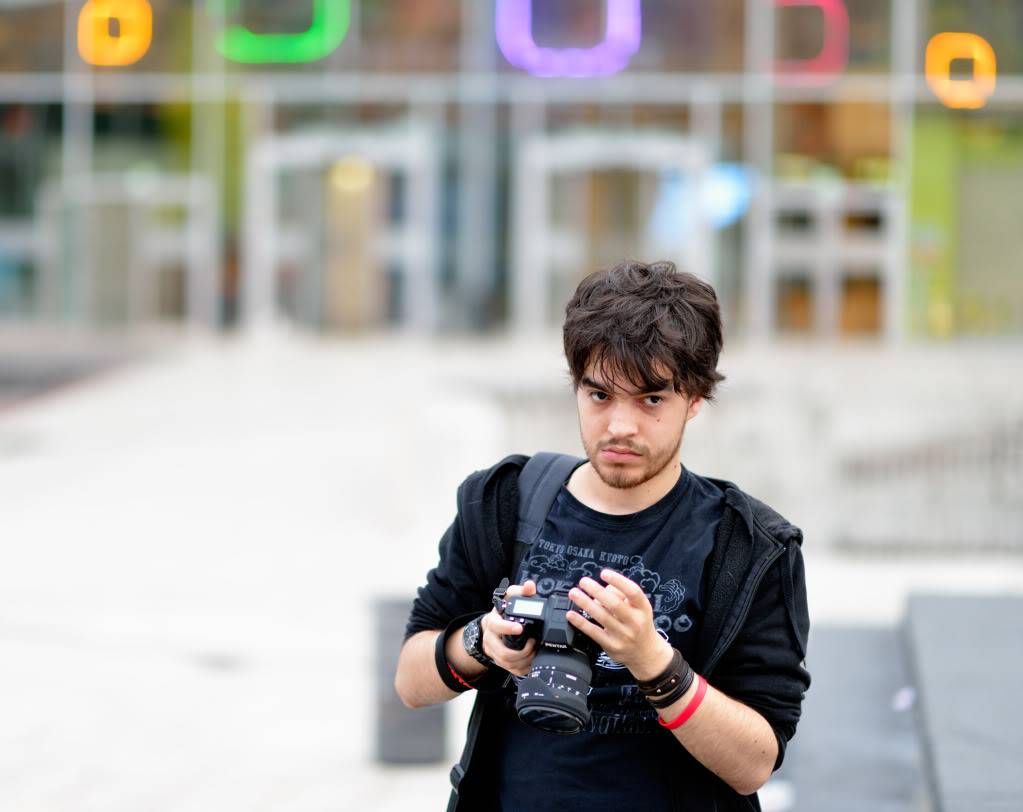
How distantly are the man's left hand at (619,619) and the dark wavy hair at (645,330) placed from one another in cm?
32

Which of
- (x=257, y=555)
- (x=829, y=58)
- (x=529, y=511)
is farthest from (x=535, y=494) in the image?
(x=829, y=58)

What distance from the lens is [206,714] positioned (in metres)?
6.22

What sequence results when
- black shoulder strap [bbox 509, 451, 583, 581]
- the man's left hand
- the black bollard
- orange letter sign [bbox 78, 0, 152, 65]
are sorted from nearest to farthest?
the man's left hand, black shoulder strap [bbox 509, 451, 583, 581], the black bollard, orange letter sign [bbox 78, 0, 152, 65]

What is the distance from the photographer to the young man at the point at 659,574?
210 cm

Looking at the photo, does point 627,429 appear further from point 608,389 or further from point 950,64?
point 950,64

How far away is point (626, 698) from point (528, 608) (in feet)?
0.82

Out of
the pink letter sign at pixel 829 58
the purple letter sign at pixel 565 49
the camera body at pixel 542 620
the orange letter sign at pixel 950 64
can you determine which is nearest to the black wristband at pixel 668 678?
the camera body at pixel 542 620

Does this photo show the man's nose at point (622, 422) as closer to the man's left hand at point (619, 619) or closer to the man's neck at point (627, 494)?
the man's neck at point (627, 494)

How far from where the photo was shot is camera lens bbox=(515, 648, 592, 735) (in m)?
1.92

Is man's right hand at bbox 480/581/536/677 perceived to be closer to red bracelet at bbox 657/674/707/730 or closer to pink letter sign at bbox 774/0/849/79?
red bracelet at bbox 657/674/707/730

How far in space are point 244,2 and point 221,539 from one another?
42.0 feet

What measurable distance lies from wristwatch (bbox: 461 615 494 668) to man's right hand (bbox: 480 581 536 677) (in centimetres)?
9

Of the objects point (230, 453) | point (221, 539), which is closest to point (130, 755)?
point (221, 539)

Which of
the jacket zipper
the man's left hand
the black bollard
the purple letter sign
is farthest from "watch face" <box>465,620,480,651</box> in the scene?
the purple letter sign
